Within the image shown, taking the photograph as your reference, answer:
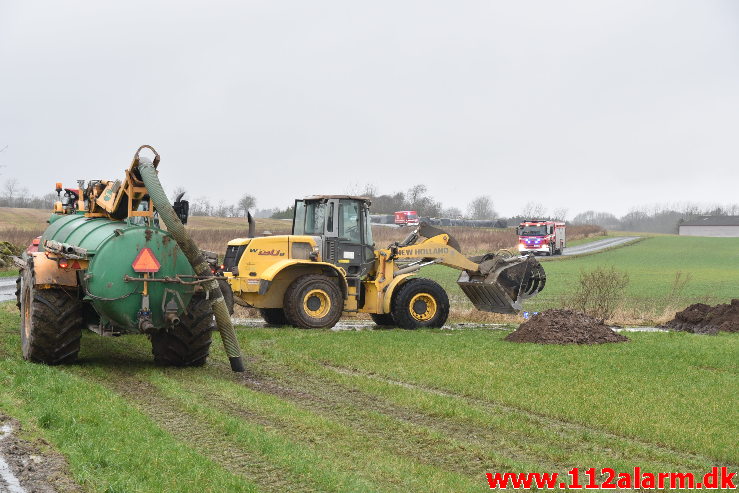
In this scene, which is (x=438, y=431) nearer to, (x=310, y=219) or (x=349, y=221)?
(x=349, y=221)

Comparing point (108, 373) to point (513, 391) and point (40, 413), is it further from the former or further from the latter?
point (513, 391)

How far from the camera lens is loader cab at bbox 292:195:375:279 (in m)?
20.0

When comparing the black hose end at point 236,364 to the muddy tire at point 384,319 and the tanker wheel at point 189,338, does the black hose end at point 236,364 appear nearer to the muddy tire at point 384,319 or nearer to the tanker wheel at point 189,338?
the tanker wheel at point 189,338

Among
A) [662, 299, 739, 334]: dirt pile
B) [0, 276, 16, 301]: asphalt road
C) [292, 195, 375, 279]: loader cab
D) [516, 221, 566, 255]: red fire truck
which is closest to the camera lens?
[292, 195, 375, 279]: loader cab

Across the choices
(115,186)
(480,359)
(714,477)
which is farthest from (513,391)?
(115,186)

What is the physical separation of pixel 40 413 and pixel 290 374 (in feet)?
15.7

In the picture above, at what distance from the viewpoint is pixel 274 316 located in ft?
67.6

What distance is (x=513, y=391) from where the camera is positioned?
1196 centimetres

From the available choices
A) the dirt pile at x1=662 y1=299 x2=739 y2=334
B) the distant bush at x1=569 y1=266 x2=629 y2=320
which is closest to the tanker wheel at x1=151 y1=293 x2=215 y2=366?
the dirt pile at x1=662 y1=299 x2=739 y2=334

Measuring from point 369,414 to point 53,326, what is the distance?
17.4ft

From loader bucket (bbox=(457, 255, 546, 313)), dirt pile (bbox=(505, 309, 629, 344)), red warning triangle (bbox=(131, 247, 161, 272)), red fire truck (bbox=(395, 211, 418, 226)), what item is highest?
red fire truck (bbox=(395, 211, 418, 226))

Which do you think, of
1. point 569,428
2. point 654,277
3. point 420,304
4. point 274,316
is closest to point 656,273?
point 654,277

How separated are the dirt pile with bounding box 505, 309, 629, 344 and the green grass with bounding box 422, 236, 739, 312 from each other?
8.70 m

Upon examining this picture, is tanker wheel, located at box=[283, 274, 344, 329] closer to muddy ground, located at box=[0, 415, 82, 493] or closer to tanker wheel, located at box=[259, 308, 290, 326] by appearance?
tanker wheel, located at box=[259, 308, 290, 326]
